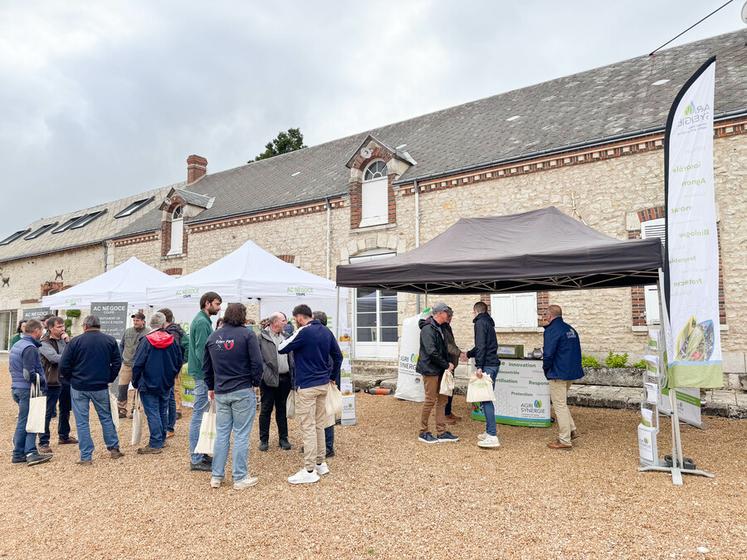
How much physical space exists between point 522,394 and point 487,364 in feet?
3.00

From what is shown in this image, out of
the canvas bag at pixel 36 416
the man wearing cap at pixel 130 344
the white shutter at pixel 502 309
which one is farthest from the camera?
the white shutter at pixel 502 309

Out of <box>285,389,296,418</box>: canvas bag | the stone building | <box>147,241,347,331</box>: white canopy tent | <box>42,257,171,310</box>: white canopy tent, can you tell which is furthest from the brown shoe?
the stone building

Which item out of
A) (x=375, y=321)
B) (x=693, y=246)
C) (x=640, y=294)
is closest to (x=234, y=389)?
(x=693, y=246)

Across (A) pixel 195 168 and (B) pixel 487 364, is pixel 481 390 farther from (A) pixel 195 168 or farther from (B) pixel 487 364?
(A) pixel 195 168

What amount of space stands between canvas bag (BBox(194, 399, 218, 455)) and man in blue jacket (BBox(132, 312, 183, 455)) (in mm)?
1242

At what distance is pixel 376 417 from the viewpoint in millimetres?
7188

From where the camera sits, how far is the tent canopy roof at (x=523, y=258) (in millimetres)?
4816

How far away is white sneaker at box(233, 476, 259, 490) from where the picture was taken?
13.8 feet

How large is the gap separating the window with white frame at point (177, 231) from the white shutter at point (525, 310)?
36.1ft

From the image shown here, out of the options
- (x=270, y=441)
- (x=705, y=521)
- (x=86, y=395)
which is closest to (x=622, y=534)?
(x=705, y=521)

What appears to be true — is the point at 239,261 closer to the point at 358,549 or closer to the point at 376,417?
the point at 376,417

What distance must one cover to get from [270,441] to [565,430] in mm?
3346

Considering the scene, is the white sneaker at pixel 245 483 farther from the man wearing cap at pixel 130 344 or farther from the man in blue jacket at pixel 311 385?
the man wearing cap at pixel 130 344

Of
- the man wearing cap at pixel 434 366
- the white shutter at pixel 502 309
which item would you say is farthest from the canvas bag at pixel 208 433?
the white shutter at pixel 502 309
